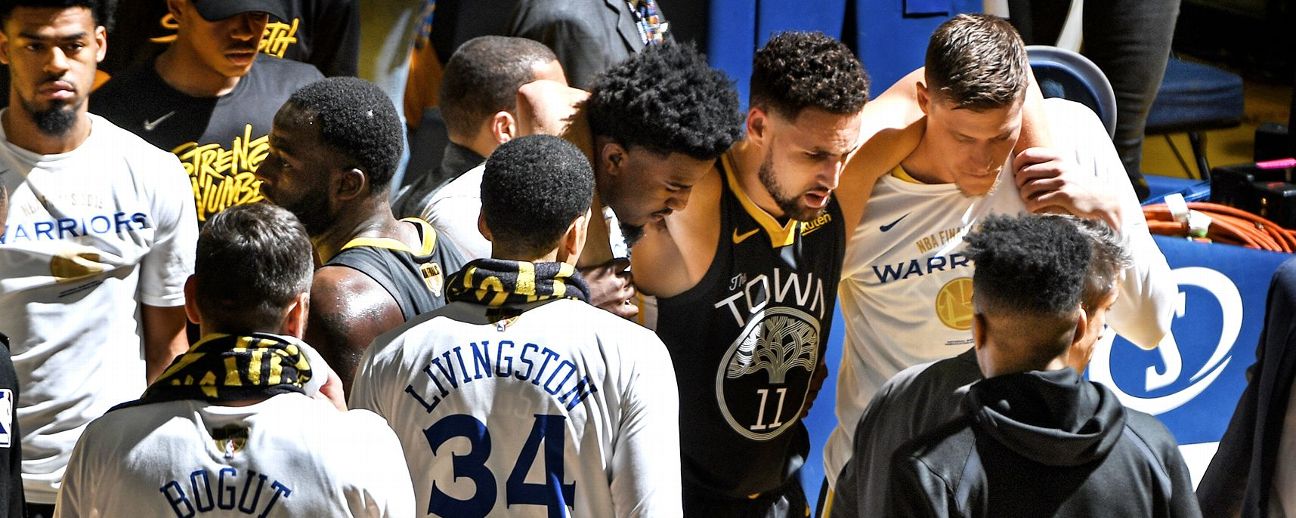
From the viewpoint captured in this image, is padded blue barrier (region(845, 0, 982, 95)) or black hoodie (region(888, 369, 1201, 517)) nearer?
black hoodie (region(888, 369, 1201, 517))

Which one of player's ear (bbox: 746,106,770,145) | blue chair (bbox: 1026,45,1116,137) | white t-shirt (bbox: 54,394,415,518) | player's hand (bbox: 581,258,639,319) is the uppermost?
white t-shirt (bbox: 54,394,415,518)

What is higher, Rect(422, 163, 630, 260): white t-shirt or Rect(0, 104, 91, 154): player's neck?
Rect(0, 104, 91, 154): player's neck

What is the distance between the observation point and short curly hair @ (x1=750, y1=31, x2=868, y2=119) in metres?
3.34

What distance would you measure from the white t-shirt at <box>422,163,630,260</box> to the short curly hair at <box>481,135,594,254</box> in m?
0.82

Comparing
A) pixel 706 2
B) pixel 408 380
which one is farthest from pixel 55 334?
pixel 706 2

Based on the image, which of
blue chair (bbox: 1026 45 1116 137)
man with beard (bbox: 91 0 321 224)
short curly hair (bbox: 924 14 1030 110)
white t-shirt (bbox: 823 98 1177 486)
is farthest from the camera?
blue chair (bbox: 1026 45 1116 137)

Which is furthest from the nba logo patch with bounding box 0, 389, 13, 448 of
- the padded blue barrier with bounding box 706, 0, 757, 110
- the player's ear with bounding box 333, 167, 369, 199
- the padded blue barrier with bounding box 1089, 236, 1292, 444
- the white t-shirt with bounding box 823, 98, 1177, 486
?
the padded blue barrier with bounding box 1089, 236, 1292, 444

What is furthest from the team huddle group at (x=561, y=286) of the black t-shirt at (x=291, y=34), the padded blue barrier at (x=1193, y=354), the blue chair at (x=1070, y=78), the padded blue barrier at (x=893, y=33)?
the padded blue barrier at (x=893, y=33)

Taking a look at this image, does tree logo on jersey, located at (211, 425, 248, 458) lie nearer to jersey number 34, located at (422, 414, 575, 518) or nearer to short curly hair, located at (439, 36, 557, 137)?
jersey number 34, located at (422, 414, 575, 518)

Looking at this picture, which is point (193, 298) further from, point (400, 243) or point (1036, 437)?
point (1036, 437)

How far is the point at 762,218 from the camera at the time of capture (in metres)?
3.52

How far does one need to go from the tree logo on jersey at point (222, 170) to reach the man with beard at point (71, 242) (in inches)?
19.8

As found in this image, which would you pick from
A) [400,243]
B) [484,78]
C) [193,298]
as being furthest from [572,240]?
[484,78]

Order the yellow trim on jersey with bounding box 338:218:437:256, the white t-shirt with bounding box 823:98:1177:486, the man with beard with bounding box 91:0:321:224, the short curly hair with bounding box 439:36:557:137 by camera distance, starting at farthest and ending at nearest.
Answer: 1. the short curly hair with bounding box 439:36:557:137
2. the man with beard with bounding box 91:0:321:224
3. the white t-shirt with bounding box 823:98:1177:486
4. the yellow trim on jersey with bounding box 338:218:437:256
